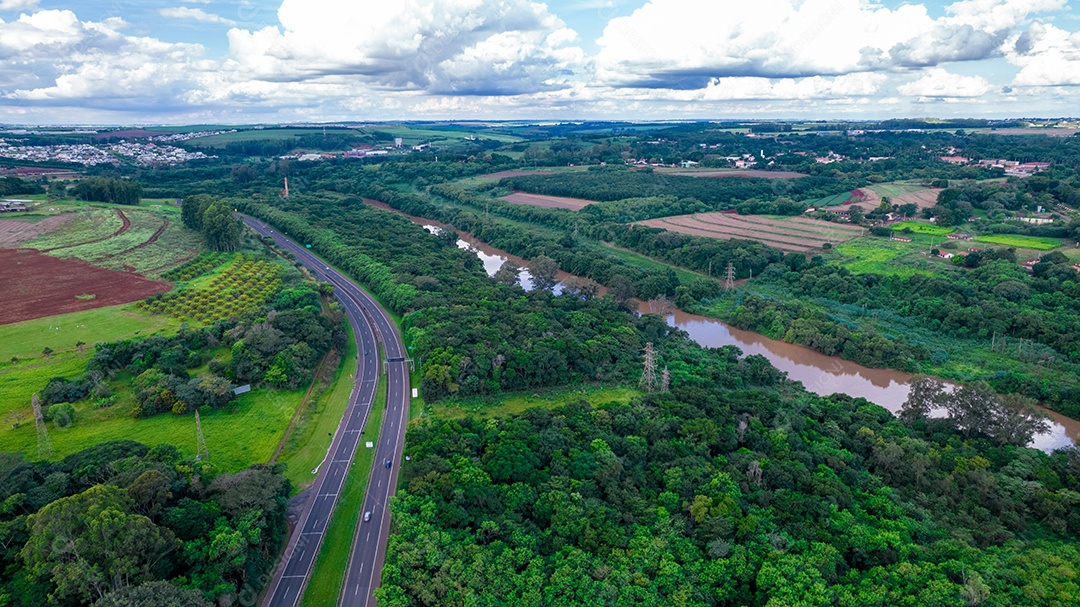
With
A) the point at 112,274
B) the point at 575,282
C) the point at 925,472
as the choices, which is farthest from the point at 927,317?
the point at 112,274

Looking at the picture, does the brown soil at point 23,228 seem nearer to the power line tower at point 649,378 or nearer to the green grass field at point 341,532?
the green grass field at point 341,532

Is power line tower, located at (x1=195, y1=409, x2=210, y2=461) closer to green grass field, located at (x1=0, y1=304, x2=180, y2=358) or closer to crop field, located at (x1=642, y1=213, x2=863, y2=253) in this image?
green grass field, located at (x1=0, y1=304, x2=180, y2=358)

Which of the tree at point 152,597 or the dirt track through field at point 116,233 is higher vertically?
the dirt track through field at point 116,233

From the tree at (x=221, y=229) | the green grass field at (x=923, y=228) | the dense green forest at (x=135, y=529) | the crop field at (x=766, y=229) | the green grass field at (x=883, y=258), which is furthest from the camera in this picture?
the green grass field at (x=923, y=228)

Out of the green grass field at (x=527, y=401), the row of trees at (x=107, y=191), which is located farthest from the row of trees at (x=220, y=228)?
the green grass field at (x=527, y=401)

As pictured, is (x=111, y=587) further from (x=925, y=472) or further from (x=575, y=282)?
(x=575, y=282)

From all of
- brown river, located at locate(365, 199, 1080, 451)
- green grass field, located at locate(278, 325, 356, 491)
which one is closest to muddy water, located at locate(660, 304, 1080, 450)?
brown river, located at locate(365, 199, 1080, 451)
